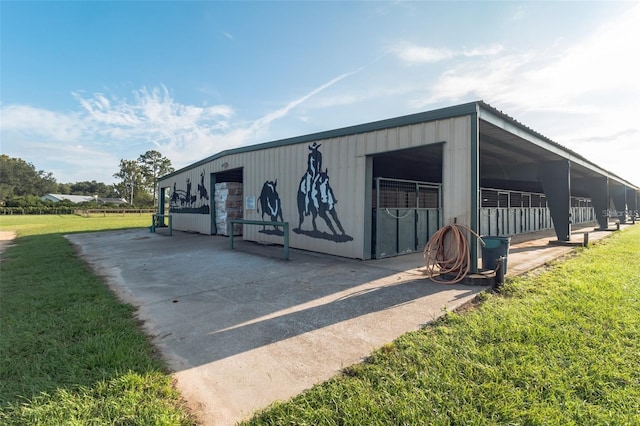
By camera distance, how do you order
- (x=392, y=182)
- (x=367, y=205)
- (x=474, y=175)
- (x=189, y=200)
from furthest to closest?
(x=189, y=200), (x=392, y=182), (x=367, y=205), (x=474, y=175)

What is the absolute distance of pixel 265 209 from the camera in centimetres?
1009

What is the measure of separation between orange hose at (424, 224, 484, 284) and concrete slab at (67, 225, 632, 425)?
37 centimetres

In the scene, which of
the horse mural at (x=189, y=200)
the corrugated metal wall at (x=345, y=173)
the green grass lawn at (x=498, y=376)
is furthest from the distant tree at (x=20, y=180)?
the green grass lawn at (x=498, y=376)

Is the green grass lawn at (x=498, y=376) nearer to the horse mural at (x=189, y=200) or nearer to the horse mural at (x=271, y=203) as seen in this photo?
the horse mural at (x=271, y=203)

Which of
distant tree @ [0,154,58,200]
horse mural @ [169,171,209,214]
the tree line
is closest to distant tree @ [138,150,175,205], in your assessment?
the tree line

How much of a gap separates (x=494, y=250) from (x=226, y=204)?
394 inches

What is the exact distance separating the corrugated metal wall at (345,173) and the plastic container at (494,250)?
0.56 metres

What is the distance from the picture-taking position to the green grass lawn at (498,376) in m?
1.91

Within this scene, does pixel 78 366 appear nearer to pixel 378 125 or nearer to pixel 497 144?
pixel 378 125

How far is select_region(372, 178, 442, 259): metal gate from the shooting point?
24.5 feet

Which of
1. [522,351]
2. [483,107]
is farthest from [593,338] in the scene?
[483,107]

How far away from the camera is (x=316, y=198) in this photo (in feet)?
27.3

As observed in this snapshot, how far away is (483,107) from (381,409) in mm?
5293

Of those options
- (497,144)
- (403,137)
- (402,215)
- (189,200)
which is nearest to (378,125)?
(403,137)
